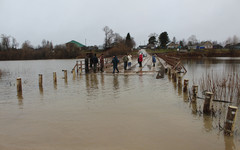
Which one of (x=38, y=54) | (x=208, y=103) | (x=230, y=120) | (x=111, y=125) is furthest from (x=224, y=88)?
(x=38, y=54)

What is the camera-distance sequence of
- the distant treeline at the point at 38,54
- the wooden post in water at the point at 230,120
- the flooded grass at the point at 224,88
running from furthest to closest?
the distant treeline at the point at 38,54 < the flooded grass at the point at 224,88 < the wooden post in water at the point at 230,120

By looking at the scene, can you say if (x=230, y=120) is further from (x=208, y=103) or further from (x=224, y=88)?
(x=224, y=88)

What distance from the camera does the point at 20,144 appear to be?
19.2ft

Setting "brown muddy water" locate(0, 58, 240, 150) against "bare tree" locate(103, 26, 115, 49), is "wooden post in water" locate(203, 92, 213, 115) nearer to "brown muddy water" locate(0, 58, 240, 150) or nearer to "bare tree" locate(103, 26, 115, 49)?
"brown muddy water" locate(0, 58, 240, 150)

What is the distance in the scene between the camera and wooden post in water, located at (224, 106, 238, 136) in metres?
5.93

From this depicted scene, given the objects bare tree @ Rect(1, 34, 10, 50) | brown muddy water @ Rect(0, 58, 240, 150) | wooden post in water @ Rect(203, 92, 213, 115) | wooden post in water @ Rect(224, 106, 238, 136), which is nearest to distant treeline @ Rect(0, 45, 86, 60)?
bare tree @ Rect(1, 34, 10, 50)

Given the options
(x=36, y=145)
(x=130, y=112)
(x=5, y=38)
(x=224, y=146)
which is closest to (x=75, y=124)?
(x=36, y=145)

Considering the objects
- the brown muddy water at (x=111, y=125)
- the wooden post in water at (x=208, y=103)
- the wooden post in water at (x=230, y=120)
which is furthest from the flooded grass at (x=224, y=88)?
the wooden post in water at (x=230, y=120)

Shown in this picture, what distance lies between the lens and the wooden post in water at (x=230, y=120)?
19.4 ft

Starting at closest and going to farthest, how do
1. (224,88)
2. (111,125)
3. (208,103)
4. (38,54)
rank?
1. (111,125)
2. (208,103)
3. (224,88)
4. (38,54)

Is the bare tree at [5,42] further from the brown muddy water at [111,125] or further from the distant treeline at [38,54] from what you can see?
the brown muddy water at [111,125]

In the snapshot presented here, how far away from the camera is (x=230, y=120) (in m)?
6.01

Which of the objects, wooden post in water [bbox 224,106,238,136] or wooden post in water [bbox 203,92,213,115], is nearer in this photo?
wooden post in water [bbox 224,106,238,136]

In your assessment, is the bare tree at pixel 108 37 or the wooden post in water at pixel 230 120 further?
the bare tree at pixel 108 37
